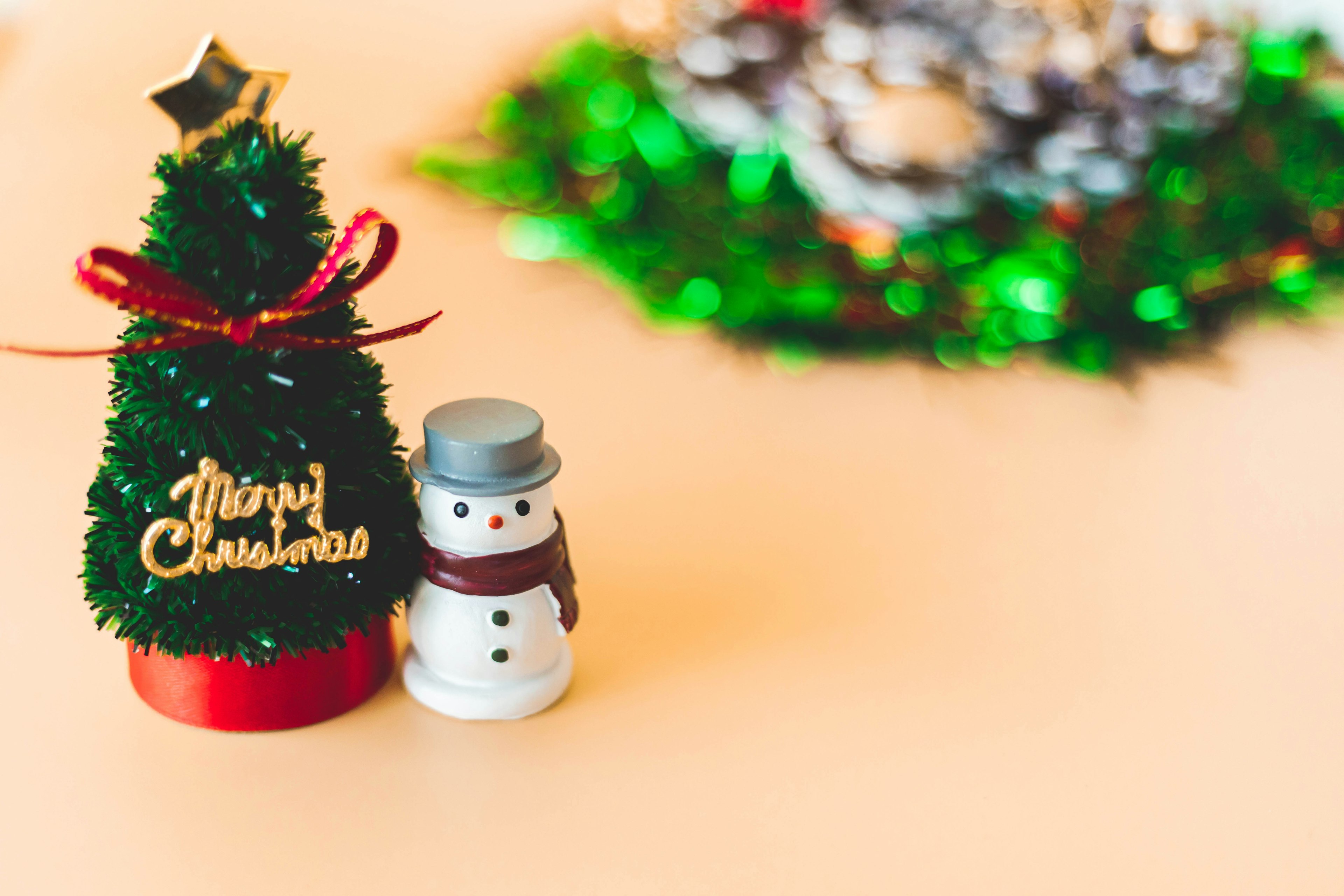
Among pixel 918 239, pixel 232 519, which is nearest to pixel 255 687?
pixel 232 519

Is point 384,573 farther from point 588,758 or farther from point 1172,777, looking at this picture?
point 1172,777

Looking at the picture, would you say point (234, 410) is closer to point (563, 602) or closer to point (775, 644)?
point (563, 602)

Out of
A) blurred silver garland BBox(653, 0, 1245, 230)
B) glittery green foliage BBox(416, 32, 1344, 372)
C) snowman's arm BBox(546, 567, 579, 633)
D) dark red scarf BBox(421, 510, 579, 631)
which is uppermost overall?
blurred silver garland BBox(653, 0, 1245, 230)

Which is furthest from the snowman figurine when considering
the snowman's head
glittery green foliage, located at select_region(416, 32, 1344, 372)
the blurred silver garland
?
the blurred silver garland

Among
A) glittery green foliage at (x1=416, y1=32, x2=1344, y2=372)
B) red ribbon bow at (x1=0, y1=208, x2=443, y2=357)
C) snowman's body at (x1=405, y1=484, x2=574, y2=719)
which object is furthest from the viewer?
glittery green foliage at (x1=416, y1=32, x2=1344, y2=372)

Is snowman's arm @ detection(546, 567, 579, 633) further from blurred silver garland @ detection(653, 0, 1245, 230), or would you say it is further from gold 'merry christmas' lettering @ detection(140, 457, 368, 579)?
blurred silver garland @ detection(653, 0, 1245, 230)

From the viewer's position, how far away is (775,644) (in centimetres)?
78

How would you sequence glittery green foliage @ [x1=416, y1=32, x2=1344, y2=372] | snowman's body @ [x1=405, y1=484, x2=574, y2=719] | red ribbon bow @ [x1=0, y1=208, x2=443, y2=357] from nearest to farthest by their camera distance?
red ribbon bow @ [x1=0, y1=208, x2=443, y2=357], snowman's body @ [x1=405, y1=484, x2=574, y2=719], glittery green foliage @ [x1=416, y1=32, x2=1344, y2=372]

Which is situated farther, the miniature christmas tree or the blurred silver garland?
the blurred silver garland

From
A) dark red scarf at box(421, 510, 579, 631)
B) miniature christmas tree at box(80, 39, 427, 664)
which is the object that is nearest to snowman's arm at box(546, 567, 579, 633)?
dark red scarf at box(421, 510, 579, 631)

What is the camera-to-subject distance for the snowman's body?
2.10ft

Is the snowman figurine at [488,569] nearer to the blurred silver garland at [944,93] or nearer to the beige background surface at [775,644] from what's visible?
the beige background surface at [775,644]

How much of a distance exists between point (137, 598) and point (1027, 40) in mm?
1162

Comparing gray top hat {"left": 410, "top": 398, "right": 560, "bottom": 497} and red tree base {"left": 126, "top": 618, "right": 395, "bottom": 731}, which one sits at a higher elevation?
gray top hat {"left": 410, "top": 398, "right": 560, "bottom": 497}
